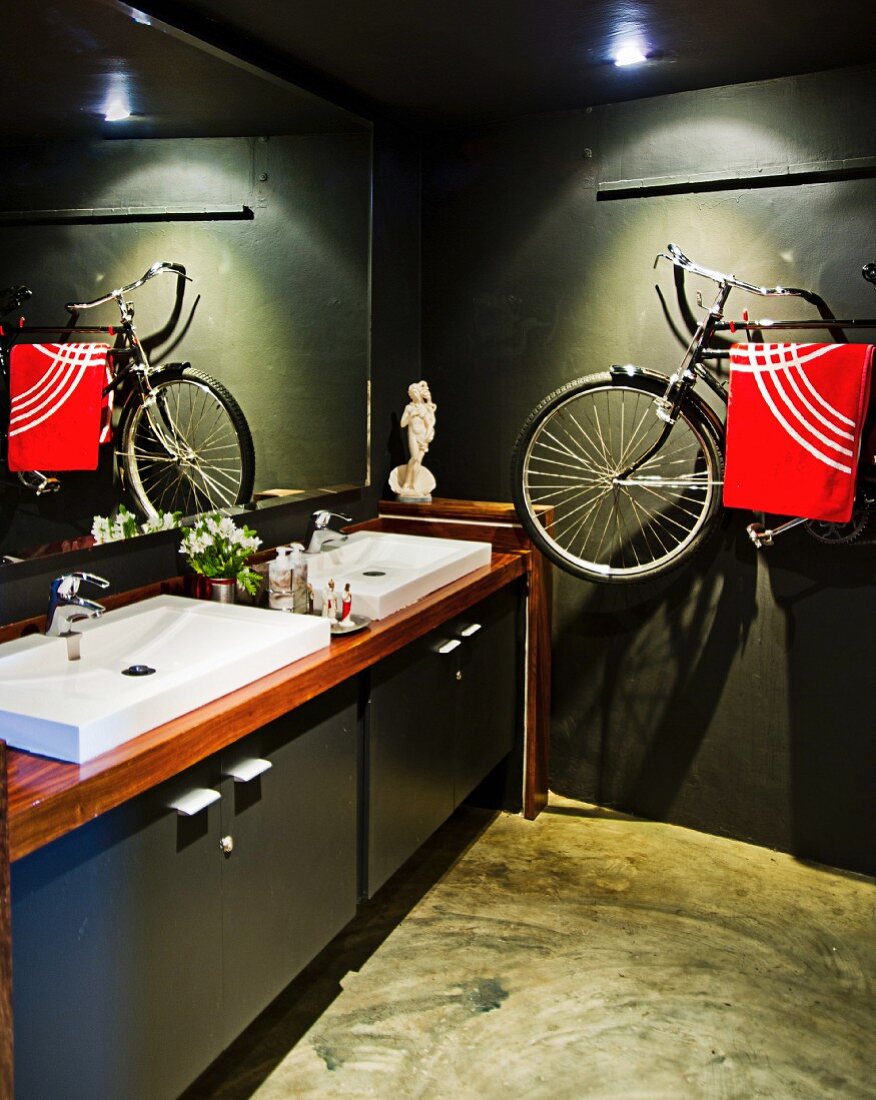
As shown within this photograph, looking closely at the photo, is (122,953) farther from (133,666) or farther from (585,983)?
(585,983)

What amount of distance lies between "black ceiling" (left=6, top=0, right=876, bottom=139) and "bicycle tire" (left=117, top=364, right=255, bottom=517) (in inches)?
24.3

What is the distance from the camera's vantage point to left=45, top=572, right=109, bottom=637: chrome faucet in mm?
2023

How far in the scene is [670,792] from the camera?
3484 mm

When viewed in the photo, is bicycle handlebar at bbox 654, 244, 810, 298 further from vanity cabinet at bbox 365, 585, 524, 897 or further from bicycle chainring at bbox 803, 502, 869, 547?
vanity cabinet at bbox 365, 585, 524, 897

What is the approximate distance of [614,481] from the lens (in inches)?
130

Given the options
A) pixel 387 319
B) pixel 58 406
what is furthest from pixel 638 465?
pixel 58 406

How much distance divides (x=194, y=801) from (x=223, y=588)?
777 millimetres

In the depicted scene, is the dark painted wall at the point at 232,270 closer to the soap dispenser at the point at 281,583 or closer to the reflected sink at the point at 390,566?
the reflected sink at the point at 390,566

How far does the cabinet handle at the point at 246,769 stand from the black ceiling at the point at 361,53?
1356 millimetres

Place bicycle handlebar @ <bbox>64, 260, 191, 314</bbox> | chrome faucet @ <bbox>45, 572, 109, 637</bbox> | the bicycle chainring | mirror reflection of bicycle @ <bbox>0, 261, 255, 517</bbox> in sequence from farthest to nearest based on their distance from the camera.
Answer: the bicycle chainring, mirror reflection of bicycle @ <bbox>0, 261, 255, 517</bbox>, bicycle handlebar @ <bbox>64, 260, 191, 314</bbox>, chrome faucet @ <bbox>45, 572, 109, 637</bbox>

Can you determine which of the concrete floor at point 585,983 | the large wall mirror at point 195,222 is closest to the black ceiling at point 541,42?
the large wall mirror at point 195,222

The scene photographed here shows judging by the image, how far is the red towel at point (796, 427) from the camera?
111 inches

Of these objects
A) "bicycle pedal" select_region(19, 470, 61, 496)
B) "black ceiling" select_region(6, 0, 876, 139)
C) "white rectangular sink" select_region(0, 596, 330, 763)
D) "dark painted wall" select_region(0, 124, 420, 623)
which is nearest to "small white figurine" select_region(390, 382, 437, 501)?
"dark painted wall" select_region(0, 124, 420, 623)

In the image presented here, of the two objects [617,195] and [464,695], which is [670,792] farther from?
[617,195]
